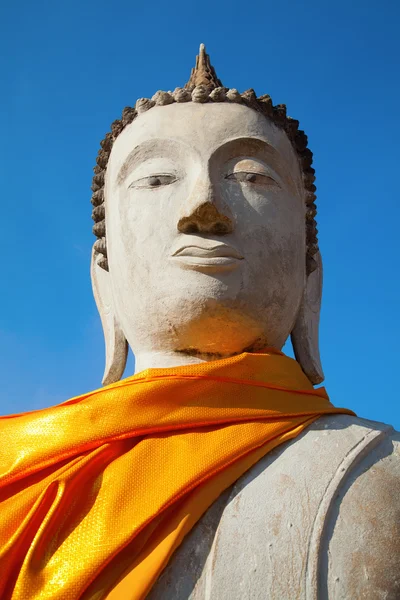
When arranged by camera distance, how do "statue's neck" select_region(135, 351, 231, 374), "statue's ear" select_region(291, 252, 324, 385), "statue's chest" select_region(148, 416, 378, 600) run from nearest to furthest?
"statue's chest" select_region(148, 416, 378, 600) < "statue's neck" select_region(135, 351, 231, 374) < "statue's ear" select_region(291, 252, 324, 385)

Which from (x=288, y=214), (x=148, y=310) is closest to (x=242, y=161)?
(x=288, y=214)

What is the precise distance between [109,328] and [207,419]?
1638 mm

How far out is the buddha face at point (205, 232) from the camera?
12.2 feet

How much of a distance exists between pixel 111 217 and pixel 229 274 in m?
0.96

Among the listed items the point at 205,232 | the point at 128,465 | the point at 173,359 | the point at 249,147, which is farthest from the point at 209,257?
the point at 128,465

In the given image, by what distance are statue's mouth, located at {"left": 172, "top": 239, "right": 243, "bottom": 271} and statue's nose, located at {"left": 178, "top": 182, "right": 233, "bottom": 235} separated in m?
0.09

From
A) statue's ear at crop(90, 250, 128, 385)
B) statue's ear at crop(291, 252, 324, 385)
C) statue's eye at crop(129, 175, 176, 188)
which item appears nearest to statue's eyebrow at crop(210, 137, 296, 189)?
statue's eye at crop(129, 175, 176, 188)

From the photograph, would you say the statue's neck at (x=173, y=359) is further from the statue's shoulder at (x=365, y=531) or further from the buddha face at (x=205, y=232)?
the statue's shoulder at (x=365, y=531)

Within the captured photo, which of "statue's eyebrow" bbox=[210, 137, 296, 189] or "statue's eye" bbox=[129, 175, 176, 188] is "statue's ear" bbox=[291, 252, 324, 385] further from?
"statue's eye" bbox=[129, 175, 176, 188]

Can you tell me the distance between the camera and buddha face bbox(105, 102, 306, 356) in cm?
372

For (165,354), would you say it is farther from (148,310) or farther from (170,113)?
(170,113)

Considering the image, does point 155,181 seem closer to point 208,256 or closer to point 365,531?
point 208,256

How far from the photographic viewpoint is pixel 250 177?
3.98 m

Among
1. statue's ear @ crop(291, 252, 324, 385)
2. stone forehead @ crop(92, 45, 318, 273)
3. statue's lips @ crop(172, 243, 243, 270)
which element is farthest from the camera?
statue's ear @ crop(291, 252, 324, 385)
